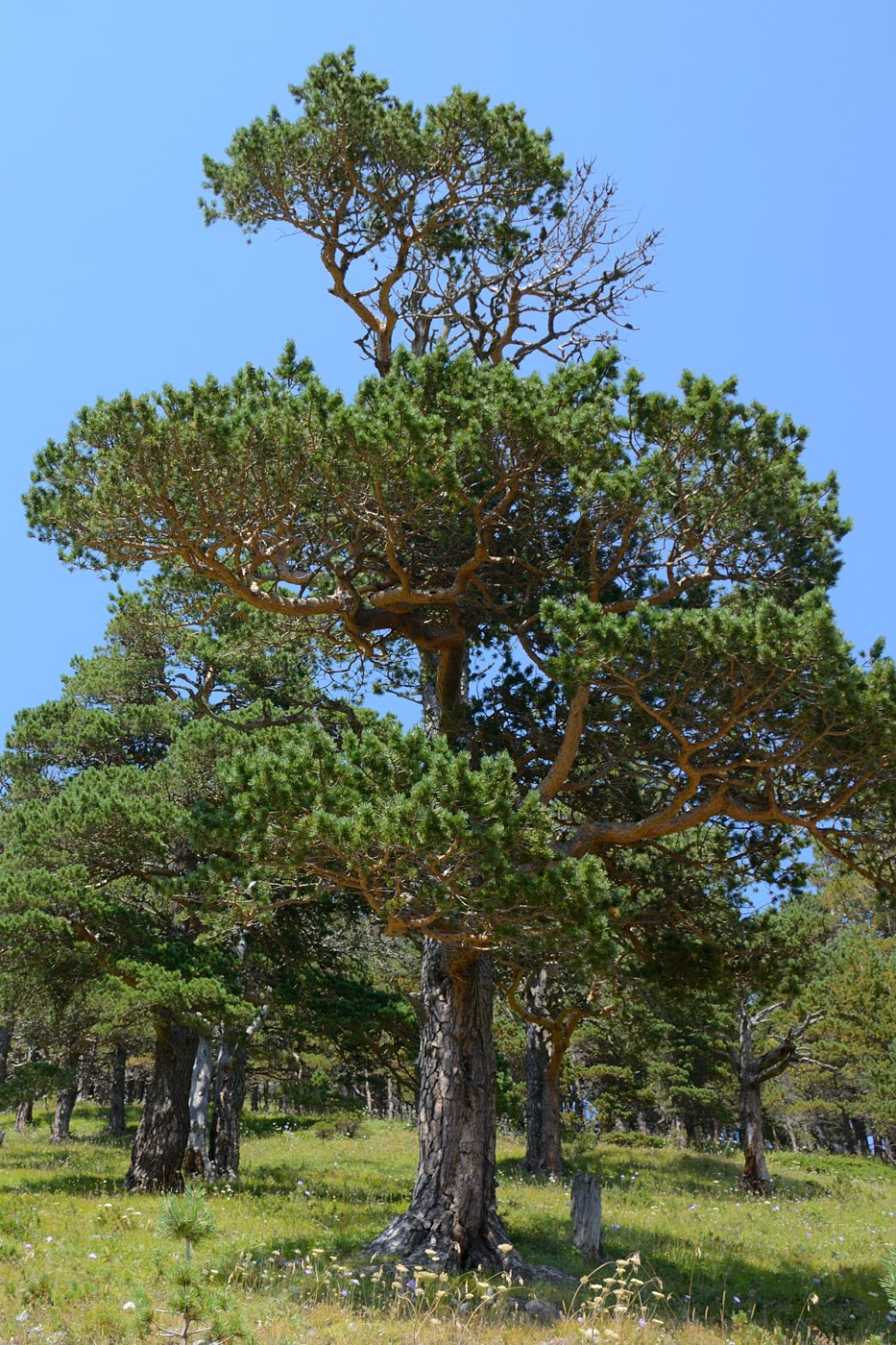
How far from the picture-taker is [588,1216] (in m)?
10.2

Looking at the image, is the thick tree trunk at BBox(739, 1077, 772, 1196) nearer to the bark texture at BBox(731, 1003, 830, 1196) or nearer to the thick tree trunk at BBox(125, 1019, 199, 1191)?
the bark texture at BBox(731, 1003, 830, 1196)

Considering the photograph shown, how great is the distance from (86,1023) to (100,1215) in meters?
4.64

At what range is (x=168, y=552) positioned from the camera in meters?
9.05

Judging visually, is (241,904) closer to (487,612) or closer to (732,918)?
(487,612)

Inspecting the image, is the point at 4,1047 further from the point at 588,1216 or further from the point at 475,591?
the point at 475,591

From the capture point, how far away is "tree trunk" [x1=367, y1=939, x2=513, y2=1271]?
8539 millimetres

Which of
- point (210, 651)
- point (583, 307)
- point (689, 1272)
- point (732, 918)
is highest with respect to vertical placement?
point (583, 307)

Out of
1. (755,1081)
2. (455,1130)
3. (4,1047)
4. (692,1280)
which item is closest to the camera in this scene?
(455,1130)

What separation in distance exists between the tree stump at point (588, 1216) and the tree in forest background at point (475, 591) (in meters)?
1.57

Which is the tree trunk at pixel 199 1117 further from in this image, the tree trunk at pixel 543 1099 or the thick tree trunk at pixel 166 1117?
the tree trunk at pixel 543 1099

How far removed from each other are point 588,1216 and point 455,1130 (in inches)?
103

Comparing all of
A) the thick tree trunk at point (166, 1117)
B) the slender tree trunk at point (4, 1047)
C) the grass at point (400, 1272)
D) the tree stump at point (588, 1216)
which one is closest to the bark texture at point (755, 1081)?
the grass at point (400, 1272)

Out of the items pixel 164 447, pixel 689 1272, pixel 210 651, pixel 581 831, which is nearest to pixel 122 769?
pixel 210 651

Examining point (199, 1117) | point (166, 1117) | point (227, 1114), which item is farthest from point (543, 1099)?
point (166, 1117)
